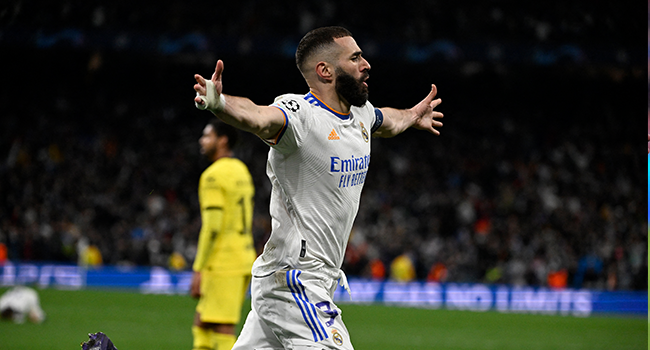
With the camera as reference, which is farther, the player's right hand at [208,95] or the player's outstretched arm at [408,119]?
the player's outstretched arm at [408,119]

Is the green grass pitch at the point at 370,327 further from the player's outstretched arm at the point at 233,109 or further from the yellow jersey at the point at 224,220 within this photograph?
the player's outstretched arm at the point at 233,109

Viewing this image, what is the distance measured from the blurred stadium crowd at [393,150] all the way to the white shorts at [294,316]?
1463 cm

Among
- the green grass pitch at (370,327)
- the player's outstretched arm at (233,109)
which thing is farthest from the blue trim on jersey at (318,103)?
the green grass pitch at (370,327)

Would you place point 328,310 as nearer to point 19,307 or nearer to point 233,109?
point 233,109

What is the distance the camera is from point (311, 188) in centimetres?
368

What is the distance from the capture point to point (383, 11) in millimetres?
22047

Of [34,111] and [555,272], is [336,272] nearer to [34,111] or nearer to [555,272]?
[555,272]

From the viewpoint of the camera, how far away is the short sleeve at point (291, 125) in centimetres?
351

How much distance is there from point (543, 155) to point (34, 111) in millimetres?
16093

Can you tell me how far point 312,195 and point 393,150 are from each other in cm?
2046

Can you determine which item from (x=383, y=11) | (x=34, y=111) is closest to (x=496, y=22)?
(x=383, y=11)

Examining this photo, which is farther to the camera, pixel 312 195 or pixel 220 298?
pixel 220 298

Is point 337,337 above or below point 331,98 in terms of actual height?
below

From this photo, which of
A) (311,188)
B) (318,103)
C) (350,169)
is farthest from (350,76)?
(311,188)
